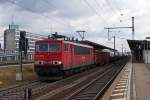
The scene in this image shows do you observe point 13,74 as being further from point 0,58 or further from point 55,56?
point 0,58

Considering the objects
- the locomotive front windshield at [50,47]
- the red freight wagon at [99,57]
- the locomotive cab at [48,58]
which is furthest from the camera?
the red freight wagon at [99,57]

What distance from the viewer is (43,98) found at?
19.2m

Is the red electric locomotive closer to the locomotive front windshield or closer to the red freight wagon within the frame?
the locomotive front windshield

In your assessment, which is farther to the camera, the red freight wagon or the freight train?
the red freight wagon

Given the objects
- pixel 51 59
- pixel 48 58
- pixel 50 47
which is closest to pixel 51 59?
pixel 51 59

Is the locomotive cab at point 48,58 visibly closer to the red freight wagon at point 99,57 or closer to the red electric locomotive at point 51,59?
the red electric locomotive at point 51,59

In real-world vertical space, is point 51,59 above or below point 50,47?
below

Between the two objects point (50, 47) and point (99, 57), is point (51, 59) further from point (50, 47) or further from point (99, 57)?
point (99, 57)

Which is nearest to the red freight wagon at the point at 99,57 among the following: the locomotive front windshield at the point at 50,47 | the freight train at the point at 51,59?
the freight train at the point at 51,59

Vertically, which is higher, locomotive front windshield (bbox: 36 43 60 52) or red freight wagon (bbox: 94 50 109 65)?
locomotive front windshield (bbox: 36 43 60 52)

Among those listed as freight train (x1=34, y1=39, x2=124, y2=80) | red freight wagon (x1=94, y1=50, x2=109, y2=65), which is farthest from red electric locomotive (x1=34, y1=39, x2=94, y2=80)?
red freight wagon (x1=94, y1=50, x2=109, y2=65)

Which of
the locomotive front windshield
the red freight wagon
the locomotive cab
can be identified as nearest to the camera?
the locomotive cab

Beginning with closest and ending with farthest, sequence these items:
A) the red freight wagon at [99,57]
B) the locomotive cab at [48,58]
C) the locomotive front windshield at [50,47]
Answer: the locomotive cab at [48,58] < the locomotive front windshield at [50,47] < the red freight wagon at [99,57]

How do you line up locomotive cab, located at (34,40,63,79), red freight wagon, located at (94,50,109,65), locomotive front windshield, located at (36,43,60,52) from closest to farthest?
locomotive cab, located at (34,40,63,79) → locomotive front windshield, located at (36,43,60,52) → red freight wagon, located at (94,50,109,65)
